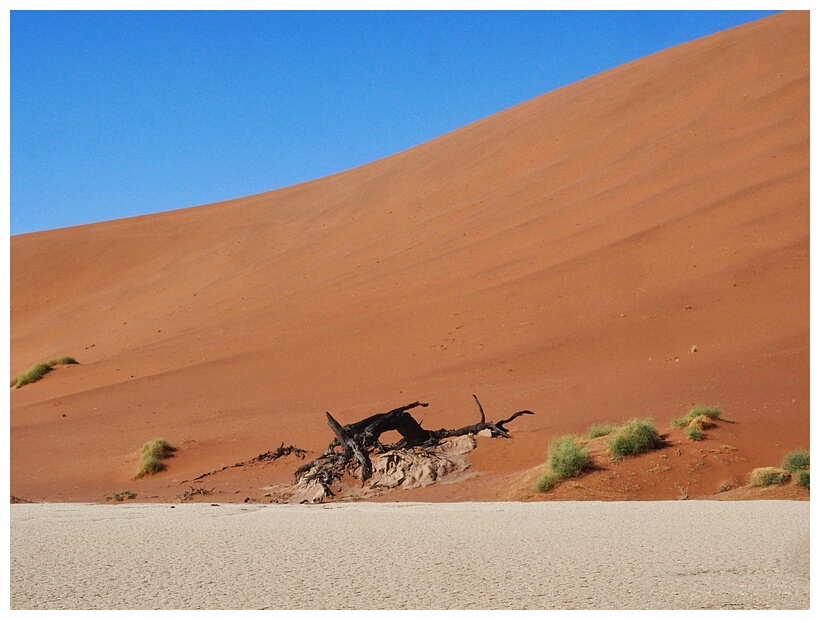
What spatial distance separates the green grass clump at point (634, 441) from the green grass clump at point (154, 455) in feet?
28.7

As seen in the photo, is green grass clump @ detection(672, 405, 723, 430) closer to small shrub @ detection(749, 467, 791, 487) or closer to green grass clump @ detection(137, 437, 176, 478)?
small shrub @ detection(749, 467, 791, 487)

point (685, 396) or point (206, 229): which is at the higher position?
point (206, 229)

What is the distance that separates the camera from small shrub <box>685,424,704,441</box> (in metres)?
14.3

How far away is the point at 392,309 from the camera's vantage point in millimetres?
28750

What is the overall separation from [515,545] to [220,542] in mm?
2356

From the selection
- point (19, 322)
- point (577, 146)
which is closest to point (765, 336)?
point (577, 146)

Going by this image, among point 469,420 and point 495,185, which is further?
point 495,185

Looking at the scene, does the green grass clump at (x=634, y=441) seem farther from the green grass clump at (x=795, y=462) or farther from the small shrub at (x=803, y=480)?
the small shrub at (x=803, y=480)

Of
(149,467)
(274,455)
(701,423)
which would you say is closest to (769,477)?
(701,423)

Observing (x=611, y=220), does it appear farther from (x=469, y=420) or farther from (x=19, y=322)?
(x=19, y=322)

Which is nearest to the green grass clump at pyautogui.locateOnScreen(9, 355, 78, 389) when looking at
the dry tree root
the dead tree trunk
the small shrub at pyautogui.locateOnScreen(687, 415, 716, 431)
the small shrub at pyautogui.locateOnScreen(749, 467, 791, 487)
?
the dry tree root
